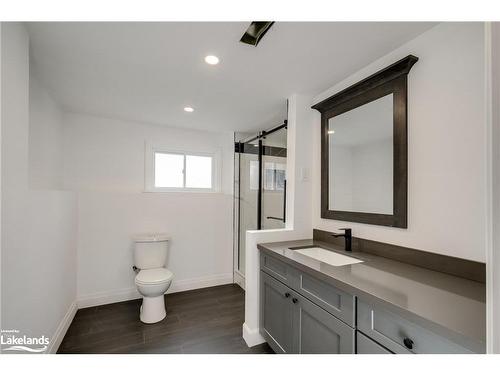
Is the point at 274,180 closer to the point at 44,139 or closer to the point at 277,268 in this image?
the point at 277,268

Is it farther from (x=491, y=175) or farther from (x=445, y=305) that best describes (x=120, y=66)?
(x=445, y=305)

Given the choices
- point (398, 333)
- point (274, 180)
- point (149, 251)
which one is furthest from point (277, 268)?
point (149, 251)

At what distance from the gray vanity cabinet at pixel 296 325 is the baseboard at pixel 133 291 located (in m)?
1.46

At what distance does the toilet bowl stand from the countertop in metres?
1.39

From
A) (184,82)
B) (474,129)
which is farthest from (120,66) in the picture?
(474,129)

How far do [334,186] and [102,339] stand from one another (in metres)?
2.37

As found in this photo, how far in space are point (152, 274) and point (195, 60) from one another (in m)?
2.05

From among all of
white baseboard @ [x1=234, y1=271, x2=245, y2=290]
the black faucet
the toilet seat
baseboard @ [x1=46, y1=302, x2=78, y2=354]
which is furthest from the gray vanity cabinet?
baseboard @ [x1=46, y1=302, x2=78, y2=354]

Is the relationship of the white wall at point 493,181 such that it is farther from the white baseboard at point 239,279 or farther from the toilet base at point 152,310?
the white baseboard at point 239,279

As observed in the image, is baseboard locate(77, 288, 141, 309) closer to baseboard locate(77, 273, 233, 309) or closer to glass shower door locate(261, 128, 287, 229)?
baseboard locate(77, 273, 233, 309)

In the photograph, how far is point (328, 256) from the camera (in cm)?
165

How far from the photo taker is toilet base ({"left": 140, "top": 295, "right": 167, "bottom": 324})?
85.6 inches

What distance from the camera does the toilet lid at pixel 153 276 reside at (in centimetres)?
217

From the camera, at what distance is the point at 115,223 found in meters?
2.62
